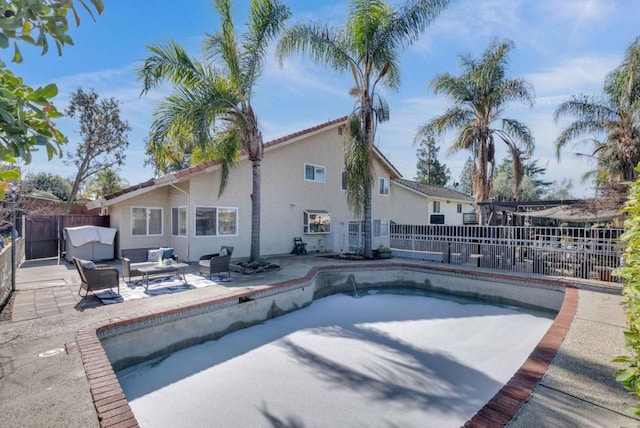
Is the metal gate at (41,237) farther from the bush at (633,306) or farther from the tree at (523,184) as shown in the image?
the tree at (523,184)

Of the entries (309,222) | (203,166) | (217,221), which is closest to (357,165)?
(309,222)

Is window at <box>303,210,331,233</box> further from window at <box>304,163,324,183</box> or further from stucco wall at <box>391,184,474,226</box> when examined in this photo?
stucco wall at <box>391,184,474,226</box>

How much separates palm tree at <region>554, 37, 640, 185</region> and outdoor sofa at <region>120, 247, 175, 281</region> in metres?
17.4

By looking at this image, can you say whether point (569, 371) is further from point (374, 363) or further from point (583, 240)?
point (583, 240)

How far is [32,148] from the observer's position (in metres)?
1.86

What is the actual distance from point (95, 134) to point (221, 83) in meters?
17.5

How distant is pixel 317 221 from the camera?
720 inches

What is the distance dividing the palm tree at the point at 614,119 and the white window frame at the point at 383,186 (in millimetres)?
9647

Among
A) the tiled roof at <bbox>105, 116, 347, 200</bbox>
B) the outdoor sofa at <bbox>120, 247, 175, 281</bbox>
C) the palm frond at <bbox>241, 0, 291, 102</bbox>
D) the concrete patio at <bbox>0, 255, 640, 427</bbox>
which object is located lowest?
the concrete patio at <bbox>0, 255, 640, 427</bbox>

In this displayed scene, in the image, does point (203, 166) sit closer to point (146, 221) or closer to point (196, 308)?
point (146, 221)

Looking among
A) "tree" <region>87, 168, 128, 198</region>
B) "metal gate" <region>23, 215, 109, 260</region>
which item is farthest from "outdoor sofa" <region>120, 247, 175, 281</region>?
"tree" <region>87, 168, 128, 198</region>

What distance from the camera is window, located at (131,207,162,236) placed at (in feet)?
46.9

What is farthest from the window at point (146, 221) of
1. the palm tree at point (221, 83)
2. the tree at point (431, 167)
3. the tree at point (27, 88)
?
the tree at point (431, 167)

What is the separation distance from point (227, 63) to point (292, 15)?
3.18m
